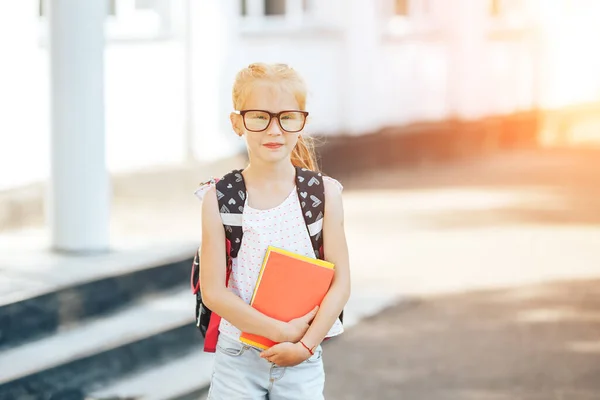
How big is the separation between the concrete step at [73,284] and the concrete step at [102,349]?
53 mm

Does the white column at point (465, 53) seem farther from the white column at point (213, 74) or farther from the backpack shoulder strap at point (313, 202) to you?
the backpack shoulder strap at point (313, 202)

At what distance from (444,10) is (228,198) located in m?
13.2

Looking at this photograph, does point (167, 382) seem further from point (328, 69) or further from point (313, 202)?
point (328, 69)

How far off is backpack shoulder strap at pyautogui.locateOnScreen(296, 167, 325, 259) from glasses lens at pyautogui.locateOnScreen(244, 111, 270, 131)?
207mm

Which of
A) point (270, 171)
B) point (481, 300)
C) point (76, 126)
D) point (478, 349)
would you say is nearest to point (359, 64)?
point (481, 300)

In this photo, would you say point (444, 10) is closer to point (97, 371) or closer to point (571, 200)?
point (571, 200)

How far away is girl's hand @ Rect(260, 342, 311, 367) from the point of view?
3.18 meters

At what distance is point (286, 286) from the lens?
3.22 meters

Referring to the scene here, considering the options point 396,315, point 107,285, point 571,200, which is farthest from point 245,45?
point 107,285

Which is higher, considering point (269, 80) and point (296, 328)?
point (269, 80)

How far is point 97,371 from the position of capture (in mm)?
5477

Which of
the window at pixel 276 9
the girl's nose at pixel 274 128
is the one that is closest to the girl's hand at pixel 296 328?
the girl's nose at pixel 274 128

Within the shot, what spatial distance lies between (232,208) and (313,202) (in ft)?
0.70

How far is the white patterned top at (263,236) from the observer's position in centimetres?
326
